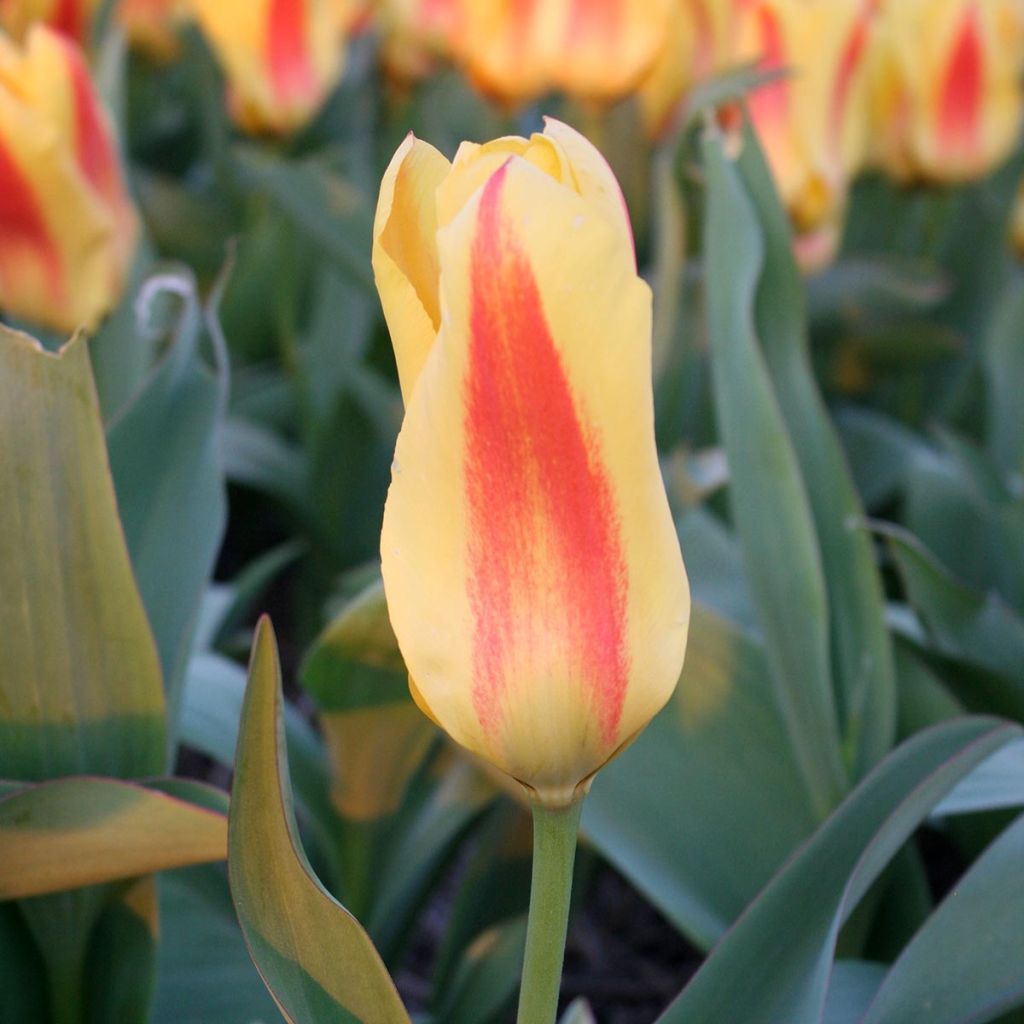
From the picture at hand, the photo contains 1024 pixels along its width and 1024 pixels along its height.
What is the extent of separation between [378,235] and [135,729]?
28 centimetres

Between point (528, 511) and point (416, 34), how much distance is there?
1.17m

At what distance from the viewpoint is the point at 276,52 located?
120 centimetres

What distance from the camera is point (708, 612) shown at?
2.44 ft

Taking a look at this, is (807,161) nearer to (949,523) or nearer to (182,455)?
(949,523)

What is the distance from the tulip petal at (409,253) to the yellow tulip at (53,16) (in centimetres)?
98

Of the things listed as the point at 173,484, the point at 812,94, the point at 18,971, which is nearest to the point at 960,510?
the point at 812,94

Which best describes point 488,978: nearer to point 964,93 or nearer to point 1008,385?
point 1008,385

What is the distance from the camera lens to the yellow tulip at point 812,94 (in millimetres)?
1069

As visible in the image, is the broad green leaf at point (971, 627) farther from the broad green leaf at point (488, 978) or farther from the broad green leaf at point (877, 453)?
the broad green leaf at point (877, 453)

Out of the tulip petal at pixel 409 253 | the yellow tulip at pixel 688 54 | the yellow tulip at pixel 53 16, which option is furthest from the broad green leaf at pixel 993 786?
the yellow tulip at pixel 53 16

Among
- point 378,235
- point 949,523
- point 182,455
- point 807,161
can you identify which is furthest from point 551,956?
point 807,161

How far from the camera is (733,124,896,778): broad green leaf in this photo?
0.70 metres

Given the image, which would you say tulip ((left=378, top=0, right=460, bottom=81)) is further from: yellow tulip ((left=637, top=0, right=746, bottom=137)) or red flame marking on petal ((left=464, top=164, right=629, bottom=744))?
red flame marking on petal ((left=464, top=164, right=629, bottom=744))

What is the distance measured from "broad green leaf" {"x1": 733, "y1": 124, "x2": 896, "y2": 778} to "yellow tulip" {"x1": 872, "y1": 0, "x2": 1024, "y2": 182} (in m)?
0.52
